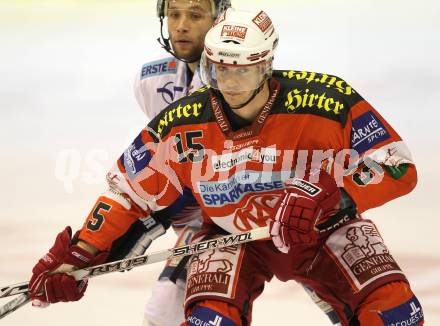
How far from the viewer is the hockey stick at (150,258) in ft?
10.2

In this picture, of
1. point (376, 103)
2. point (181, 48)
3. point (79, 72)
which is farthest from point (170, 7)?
point (79, 72)

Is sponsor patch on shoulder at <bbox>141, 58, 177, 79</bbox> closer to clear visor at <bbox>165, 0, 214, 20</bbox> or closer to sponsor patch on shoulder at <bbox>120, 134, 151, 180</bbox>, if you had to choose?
clear visor at <bbox>165, 0, 214, 20</bbox>

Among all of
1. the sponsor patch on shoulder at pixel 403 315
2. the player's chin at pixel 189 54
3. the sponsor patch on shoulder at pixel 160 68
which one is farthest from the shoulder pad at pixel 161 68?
the sponsor patch on shoulder at pixel 403 315

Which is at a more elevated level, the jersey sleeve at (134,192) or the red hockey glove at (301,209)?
the red hockey glove at (301,209)

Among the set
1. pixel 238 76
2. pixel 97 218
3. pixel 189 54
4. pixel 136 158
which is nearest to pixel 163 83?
pixel 189 54

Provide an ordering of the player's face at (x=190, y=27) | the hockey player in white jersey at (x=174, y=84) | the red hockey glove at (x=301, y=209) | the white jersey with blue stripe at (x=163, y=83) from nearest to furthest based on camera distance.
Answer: the red hockey glove at (x=301, y=209) < the hockey player in white jersey at (x=174, y=84) < the player's face at (x=190, y=27) < the white jersey with blue stripe at (x=163, y=83)

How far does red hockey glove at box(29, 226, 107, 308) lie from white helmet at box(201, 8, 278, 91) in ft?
2.32

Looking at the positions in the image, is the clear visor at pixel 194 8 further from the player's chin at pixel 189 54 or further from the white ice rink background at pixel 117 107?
the white ice rink background at pixel 117 107

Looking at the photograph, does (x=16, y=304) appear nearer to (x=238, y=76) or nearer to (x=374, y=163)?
(x=238, y=76)

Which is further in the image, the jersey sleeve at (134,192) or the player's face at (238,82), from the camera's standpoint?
the jersey sleeve at (134,192)

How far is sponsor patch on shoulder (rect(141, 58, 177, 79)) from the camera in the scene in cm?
409

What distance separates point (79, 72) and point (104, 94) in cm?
37

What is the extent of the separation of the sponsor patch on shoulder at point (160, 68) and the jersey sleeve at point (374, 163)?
116 cm

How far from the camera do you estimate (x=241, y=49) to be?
3.06 metres
